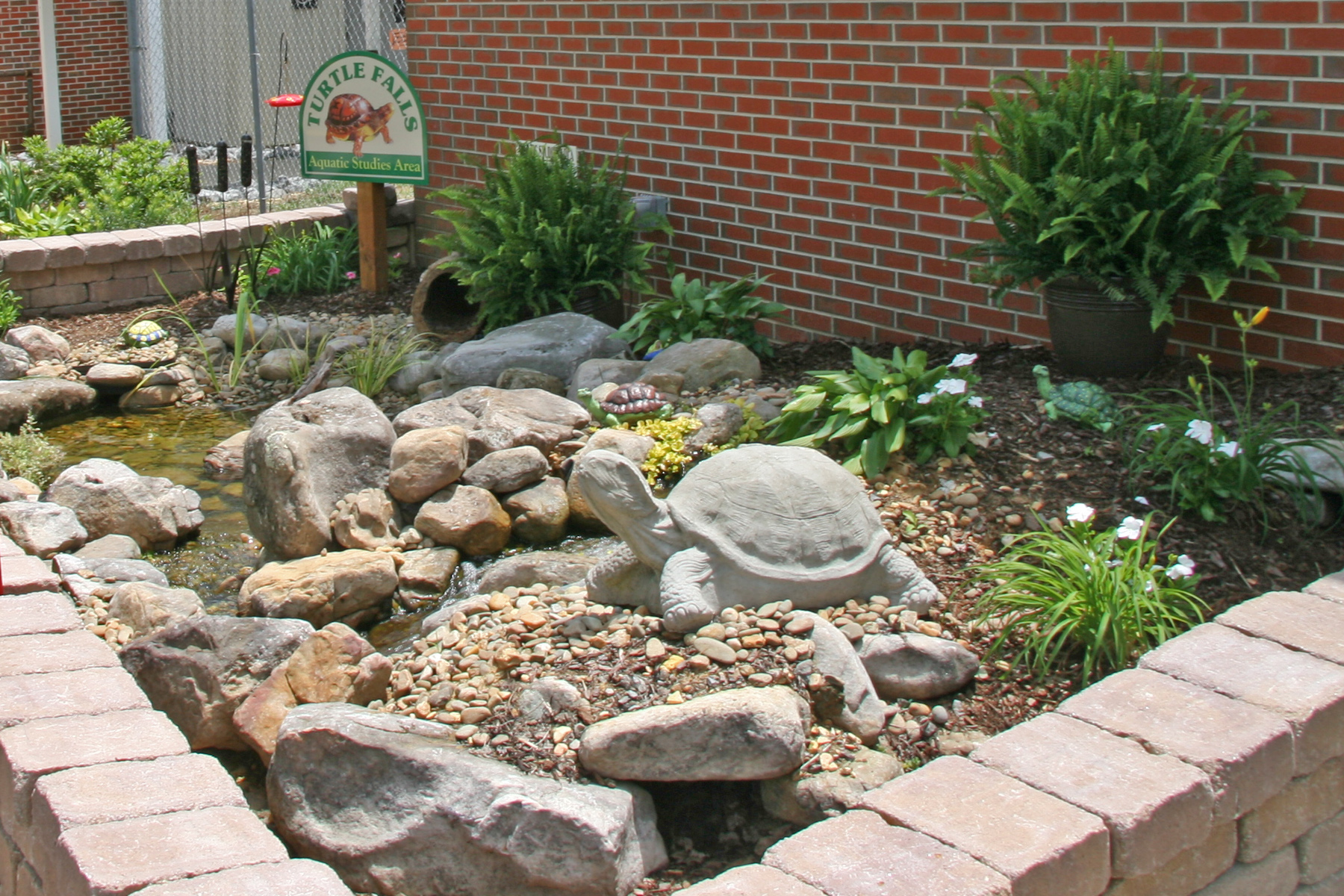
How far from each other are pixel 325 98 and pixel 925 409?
548cm

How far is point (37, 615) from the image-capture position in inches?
150

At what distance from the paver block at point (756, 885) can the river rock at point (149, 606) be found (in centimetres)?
279

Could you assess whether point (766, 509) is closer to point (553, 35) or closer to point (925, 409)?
point (925, 409)

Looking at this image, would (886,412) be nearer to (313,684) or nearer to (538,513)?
(538,513)

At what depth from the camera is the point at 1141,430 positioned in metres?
4.62

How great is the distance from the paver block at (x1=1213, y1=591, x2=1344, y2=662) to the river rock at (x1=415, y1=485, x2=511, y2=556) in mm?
3031

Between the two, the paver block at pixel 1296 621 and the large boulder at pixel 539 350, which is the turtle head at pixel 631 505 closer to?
the paver block at pixel 1296 621

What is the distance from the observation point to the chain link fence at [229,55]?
1614 centimetres

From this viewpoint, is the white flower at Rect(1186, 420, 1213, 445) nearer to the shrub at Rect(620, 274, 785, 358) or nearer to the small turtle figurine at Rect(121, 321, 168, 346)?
the shrub at Rect(620, 274, 785, 358)

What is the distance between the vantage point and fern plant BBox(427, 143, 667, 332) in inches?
290

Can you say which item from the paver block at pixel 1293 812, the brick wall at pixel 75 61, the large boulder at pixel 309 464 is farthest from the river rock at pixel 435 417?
the brick wall at pixel 75 61

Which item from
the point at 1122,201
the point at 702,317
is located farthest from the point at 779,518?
the point at 702,317

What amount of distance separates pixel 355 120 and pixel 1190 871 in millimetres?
7388

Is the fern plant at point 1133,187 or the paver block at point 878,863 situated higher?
the fern plant at point 1133,187
